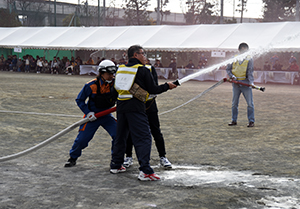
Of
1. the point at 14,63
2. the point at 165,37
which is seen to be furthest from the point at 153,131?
the point at 14,63

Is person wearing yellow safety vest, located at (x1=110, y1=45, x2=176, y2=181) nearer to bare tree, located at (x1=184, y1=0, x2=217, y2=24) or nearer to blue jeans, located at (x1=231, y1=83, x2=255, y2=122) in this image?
blue jeans, located at (x1=231, y1=83, x2=255, y2=122)

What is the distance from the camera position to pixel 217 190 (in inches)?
173

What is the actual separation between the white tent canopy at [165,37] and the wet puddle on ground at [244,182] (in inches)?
706

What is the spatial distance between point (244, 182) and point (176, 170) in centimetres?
100

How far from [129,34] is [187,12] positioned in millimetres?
43252

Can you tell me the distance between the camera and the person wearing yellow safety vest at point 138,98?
15.8 feet

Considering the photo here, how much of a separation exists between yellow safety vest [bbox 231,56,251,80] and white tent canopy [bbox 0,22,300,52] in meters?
13.8

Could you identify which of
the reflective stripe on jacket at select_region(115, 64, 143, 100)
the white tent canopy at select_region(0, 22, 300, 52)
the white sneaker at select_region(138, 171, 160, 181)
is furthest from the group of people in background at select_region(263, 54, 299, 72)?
the white sneaker at select_region(138, 171, 160, 181)

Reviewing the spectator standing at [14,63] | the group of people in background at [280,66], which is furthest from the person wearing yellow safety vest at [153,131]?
the spectator standing at [14,63]

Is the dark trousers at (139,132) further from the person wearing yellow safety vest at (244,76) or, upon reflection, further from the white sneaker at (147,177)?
the person wearing yellow safety vest at (244,76)

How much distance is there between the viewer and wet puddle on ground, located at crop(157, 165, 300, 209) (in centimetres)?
406

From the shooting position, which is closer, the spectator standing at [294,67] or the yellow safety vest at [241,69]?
the yellow safety vest at [241,69]

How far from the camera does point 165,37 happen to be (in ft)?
90.5

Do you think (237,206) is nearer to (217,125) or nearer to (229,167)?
(229,167)
